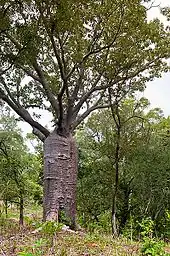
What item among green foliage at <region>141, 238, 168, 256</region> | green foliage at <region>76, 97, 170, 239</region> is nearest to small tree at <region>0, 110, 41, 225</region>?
green foliage at <region>76, 97, 170, 239</region>

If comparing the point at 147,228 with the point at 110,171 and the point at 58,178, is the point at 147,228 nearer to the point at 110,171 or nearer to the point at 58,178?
the point at 58,178

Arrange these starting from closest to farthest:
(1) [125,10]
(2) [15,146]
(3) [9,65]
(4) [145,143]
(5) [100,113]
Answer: (1) [125,10]
(3) [9,65]
(4) [145,143]
(2) [15,146]
(5) [100,113]

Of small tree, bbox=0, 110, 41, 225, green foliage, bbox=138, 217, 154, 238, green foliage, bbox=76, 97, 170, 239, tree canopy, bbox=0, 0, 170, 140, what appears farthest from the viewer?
small tree, bbox=0, 110, 41, 225

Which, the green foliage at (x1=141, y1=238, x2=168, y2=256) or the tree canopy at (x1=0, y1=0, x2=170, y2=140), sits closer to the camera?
Result: the green foliage at (x1=141, y1=238, x2=168, y2=256)

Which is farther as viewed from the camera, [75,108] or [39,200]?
[39,200]

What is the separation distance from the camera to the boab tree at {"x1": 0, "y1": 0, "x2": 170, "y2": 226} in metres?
7.02

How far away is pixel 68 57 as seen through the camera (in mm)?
8891

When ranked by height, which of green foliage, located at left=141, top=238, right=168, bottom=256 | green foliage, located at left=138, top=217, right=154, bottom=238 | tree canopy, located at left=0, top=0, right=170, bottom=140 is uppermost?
tree canopy, located at left=0, top=0, right=170, bottom=140

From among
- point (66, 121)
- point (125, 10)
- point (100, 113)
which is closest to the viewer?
point (125, 10)

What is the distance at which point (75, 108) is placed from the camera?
9102 mm

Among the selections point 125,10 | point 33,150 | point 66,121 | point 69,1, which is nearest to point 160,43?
point 125,10

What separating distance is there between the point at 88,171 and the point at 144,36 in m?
5.79

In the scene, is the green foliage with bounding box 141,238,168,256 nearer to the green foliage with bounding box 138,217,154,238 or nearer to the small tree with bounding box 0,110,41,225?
the green foliage with bounding box 138,217,154,238

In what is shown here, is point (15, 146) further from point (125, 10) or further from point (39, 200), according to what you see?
point (125, 10)
